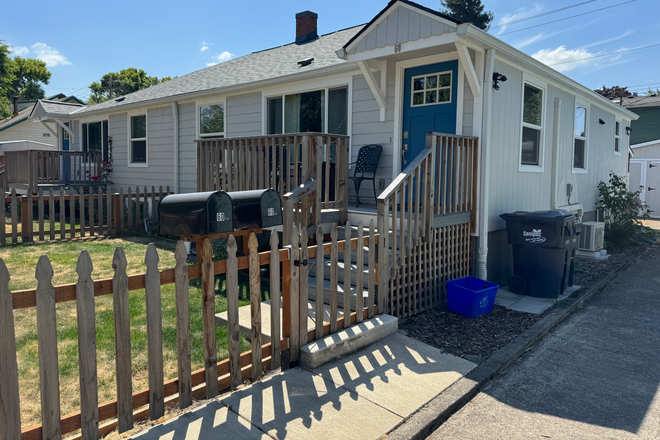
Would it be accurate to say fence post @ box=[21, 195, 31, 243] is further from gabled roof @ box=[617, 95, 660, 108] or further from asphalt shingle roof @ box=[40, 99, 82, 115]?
gabled roof @ box=[617, 95, 660, 108]

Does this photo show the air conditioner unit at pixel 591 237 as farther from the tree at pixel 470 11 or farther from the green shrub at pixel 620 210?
the tree at pixel 470 11

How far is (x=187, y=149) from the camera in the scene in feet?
38.5

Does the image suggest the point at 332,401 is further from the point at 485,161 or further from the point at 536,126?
the point at 536,126

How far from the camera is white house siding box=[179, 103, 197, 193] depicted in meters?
11.5

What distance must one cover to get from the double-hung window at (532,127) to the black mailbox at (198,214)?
5.82m

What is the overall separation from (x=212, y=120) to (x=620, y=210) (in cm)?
1016

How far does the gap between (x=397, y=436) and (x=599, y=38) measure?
37.9m

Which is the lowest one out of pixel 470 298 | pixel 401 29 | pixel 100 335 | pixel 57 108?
pixel 100 335

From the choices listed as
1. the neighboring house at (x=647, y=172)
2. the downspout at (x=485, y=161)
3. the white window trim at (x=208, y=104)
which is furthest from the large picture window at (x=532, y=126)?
the neighboring house at (x=647, y=172)

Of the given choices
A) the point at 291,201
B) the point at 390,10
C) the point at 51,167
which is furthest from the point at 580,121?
the point at 51,167

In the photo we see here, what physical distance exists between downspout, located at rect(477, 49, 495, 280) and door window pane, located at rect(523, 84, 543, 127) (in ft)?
5.31

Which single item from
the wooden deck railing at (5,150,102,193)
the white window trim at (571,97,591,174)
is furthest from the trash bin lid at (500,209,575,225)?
the wooden deck railing at (5,150,102,193)

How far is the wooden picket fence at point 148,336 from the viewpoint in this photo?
238 cm

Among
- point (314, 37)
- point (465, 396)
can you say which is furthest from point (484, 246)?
point (314, 37)
